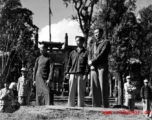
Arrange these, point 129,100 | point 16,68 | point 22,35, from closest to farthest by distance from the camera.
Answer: point 129,100 < point 22,35 < point 16,68

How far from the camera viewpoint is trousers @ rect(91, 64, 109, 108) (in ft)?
19.4

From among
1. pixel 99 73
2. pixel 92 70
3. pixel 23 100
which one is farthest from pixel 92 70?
pixel 23 100

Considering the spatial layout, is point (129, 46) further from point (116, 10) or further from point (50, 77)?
point (50, 77)

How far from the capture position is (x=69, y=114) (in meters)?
4.88

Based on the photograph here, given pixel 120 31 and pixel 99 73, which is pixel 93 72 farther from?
pixel 120 31

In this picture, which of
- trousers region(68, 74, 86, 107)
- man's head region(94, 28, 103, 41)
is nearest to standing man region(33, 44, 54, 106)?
trousers region(68, 74, 86, 107)

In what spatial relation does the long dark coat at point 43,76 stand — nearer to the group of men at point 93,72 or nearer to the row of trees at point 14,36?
the group of men at point 93,72

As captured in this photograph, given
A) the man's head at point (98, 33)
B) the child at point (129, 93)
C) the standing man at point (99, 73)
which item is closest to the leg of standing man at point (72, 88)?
the standing man at point (99, 73)

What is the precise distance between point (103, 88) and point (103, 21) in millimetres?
13711

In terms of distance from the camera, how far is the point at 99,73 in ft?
19.7

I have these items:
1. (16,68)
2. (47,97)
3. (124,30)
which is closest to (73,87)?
(47,97)

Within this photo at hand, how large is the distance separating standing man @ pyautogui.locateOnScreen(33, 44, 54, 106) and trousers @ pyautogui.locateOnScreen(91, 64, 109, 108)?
1752mm

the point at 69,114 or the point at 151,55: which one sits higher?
the point at 151,55

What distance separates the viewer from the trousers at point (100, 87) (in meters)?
5.91
